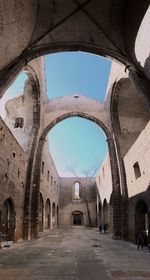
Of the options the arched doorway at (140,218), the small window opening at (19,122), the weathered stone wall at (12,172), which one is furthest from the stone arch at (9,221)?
the small window opening at (19,122)

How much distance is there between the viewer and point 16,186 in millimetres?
14359

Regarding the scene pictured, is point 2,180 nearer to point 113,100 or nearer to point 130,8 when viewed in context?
point 130,8

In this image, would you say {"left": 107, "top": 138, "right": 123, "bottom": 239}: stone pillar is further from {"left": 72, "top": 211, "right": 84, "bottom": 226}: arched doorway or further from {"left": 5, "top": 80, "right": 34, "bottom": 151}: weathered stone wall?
{"left": 72, "top": 211, "right": 84, "bottom": 226}: arched doorway

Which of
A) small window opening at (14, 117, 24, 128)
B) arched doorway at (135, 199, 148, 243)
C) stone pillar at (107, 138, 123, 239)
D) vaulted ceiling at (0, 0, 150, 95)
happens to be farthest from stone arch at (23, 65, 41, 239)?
arched doorway at (135, 199, 148, 243)

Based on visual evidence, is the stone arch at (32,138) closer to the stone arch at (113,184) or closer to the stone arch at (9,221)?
the stone arch at (113,184)

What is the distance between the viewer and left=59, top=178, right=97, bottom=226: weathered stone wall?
33.8 meters

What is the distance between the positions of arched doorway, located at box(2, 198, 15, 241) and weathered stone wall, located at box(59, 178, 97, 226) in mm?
20746

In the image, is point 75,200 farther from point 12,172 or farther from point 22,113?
point 12,172

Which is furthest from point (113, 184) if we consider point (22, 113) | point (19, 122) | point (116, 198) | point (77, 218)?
point (77, 218)

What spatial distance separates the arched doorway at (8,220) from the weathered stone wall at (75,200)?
2075cm

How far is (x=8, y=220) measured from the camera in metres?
13.6

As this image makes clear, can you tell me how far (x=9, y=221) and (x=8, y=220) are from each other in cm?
11

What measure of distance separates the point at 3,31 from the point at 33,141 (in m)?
10.7

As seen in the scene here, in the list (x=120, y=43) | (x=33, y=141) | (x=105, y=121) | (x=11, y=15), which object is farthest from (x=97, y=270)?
(x=105, y=121)
